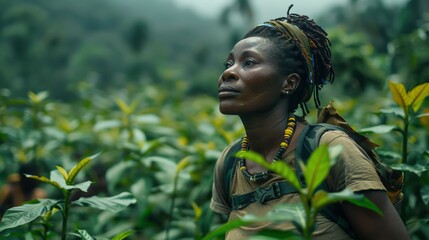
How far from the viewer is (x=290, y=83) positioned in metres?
1.95

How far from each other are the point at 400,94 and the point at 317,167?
0.99 metres

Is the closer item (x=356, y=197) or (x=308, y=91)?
(x=356, y=197)

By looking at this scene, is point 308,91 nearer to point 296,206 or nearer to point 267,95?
point 267,95

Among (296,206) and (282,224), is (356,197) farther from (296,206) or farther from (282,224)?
(282,224)

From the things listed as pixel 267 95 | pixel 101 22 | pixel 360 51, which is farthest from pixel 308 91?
pixel 101 22

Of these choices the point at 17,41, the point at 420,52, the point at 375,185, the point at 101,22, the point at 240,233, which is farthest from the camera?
the point at 101,22

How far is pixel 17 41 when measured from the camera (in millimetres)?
34219

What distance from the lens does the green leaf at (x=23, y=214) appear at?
176 centimetres

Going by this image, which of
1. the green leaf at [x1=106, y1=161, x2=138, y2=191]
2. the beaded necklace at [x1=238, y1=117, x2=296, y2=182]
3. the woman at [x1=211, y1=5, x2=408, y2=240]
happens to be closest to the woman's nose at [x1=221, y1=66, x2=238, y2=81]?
the woman at [x1=211, y1=5, x2=408, y2=240]

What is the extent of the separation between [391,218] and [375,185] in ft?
0.44

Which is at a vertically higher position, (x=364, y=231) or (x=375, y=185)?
(x=375, y=185)

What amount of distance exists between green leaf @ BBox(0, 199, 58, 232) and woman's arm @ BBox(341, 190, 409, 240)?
117 cm

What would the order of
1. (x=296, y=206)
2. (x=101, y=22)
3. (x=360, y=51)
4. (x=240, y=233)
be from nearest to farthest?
(x=296, y=206) < (x=240, y=233) < (x=360, y=51) < (x=101, y=22)

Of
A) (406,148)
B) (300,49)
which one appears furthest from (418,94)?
(300,49)
